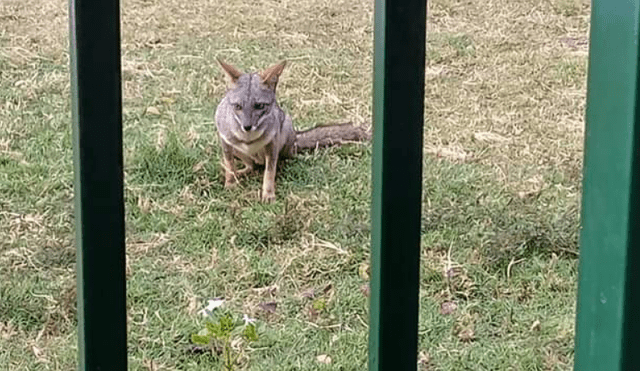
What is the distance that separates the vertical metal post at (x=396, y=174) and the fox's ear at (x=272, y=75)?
3.56 metres

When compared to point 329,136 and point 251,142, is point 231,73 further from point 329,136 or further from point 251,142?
point 329,136

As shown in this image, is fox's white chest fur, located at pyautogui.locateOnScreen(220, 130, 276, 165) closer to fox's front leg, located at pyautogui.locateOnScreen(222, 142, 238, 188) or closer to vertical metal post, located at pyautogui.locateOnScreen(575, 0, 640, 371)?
fox's front leg, located at pyautogui.locateOnScreen(222, 142, 238, 188)

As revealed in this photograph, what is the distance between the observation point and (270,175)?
4.05m

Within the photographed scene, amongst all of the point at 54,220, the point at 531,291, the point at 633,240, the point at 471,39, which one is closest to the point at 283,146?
the point at 54,220

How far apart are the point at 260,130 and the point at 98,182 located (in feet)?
11.6

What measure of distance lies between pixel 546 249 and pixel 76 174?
2.91 metres

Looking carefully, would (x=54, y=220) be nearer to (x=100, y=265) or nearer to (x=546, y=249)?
(x=546, y=249)

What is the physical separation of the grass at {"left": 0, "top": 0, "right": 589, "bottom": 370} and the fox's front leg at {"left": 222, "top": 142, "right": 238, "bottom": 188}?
0.05m

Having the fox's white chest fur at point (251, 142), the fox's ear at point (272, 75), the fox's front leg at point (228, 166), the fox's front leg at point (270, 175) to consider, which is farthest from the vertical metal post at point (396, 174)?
the fox's ear at point (272, 75)

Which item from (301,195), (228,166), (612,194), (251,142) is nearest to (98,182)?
(612,194)

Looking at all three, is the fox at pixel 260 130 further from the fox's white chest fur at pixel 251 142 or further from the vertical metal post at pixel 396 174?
the vertical metal post at pixel 396 174

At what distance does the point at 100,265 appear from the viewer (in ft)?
2.46

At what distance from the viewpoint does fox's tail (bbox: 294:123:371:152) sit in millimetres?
4328

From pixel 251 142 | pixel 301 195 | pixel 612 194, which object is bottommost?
pixel 301 195
